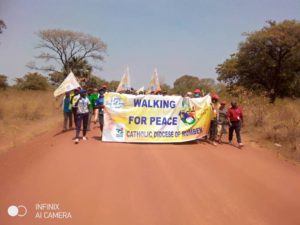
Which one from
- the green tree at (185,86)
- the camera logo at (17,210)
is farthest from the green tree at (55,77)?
the camera logo at (17,210)

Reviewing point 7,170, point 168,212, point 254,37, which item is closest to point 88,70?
point 254,37

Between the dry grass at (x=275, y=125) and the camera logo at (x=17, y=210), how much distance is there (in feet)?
24.9

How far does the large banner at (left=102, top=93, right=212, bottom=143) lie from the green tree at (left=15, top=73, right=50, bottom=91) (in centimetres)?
3341

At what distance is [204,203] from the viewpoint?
6027 mm

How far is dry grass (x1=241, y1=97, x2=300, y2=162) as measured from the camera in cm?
1104

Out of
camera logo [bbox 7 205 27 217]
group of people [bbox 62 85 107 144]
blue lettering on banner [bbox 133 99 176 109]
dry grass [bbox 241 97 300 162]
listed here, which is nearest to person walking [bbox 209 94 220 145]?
blue lettering on banner [bbox 133 99 176 109]

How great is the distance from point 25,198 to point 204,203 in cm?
315

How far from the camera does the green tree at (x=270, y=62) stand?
29484mm

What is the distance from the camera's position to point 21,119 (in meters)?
16.6

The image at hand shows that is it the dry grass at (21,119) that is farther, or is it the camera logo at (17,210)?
the dry grass at (21,119)

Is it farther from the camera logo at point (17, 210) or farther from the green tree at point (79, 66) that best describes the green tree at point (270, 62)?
the camera logo at point (17, 210)

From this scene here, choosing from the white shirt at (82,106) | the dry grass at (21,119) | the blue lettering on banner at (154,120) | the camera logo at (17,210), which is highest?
the white shirt at (82,106)

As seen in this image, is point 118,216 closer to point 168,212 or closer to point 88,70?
point 168,212

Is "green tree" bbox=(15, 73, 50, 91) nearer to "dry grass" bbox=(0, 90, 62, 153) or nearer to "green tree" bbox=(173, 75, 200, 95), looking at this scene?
"green tree" bbox=(173, 75, 200, 95)
